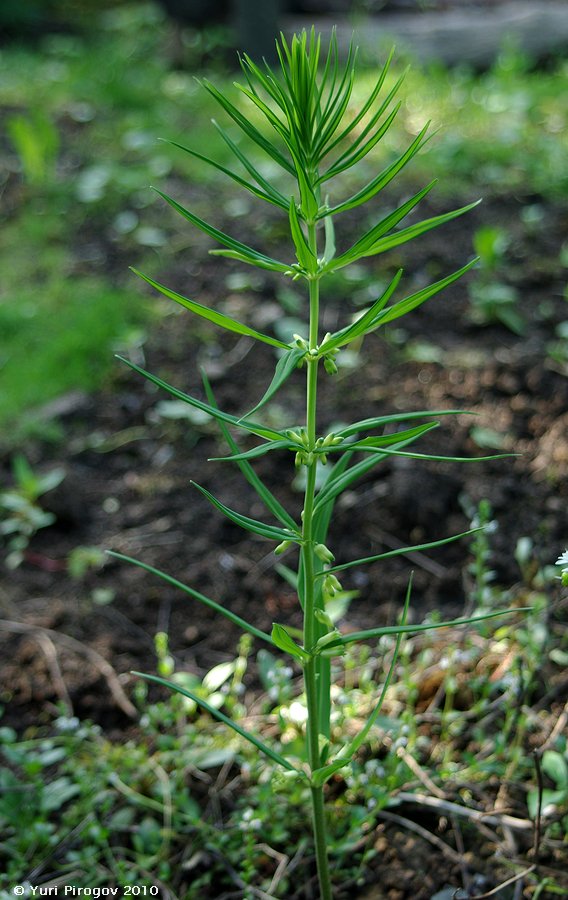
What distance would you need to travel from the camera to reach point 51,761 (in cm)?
150

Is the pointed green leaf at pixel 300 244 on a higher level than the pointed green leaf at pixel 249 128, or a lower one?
lower

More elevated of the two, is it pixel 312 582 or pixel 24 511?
pixel 312 582

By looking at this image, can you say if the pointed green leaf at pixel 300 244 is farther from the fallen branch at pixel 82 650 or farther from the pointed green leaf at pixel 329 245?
the fallen branch at pixel 82 650

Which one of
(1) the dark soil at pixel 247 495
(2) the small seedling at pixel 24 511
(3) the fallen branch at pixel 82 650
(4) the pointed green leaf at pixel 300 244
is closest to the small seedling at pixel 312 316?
(4) the pointed green leaf at pixel 300 244

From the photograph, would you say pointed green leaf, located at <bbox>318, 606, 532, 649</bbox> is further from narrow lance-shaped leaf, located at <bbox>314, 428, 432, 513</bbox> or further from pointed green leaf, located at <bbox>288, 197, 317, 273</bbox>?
pointed green leaf, located at <bbox>288, 197, 317, 273</bbox>

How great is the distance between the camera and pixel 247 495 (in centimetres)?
226

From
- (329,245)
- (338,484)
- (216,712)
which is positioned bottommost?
(216,712)

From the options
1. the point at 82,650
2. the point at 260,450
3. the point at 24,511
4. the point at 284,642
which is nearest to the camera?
the point at 260,450

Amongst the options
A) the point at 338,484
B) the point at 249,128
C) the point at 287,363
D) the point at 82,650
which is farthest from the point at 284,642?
the point at 82,650

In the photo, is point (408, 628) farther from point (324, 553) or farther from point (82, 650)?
point (82, 650)

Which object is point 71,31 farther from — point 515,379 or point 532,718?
point 532,718

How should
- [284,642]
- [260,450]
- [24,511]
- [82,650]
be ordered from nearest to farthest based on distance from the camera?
[260,450]
[284,642]
[82,650]
[24,511]

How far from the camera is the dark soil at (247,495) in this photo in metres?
1.85

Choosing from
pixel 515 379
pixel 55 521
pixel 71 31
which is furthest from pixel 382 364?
pixel 71 31
